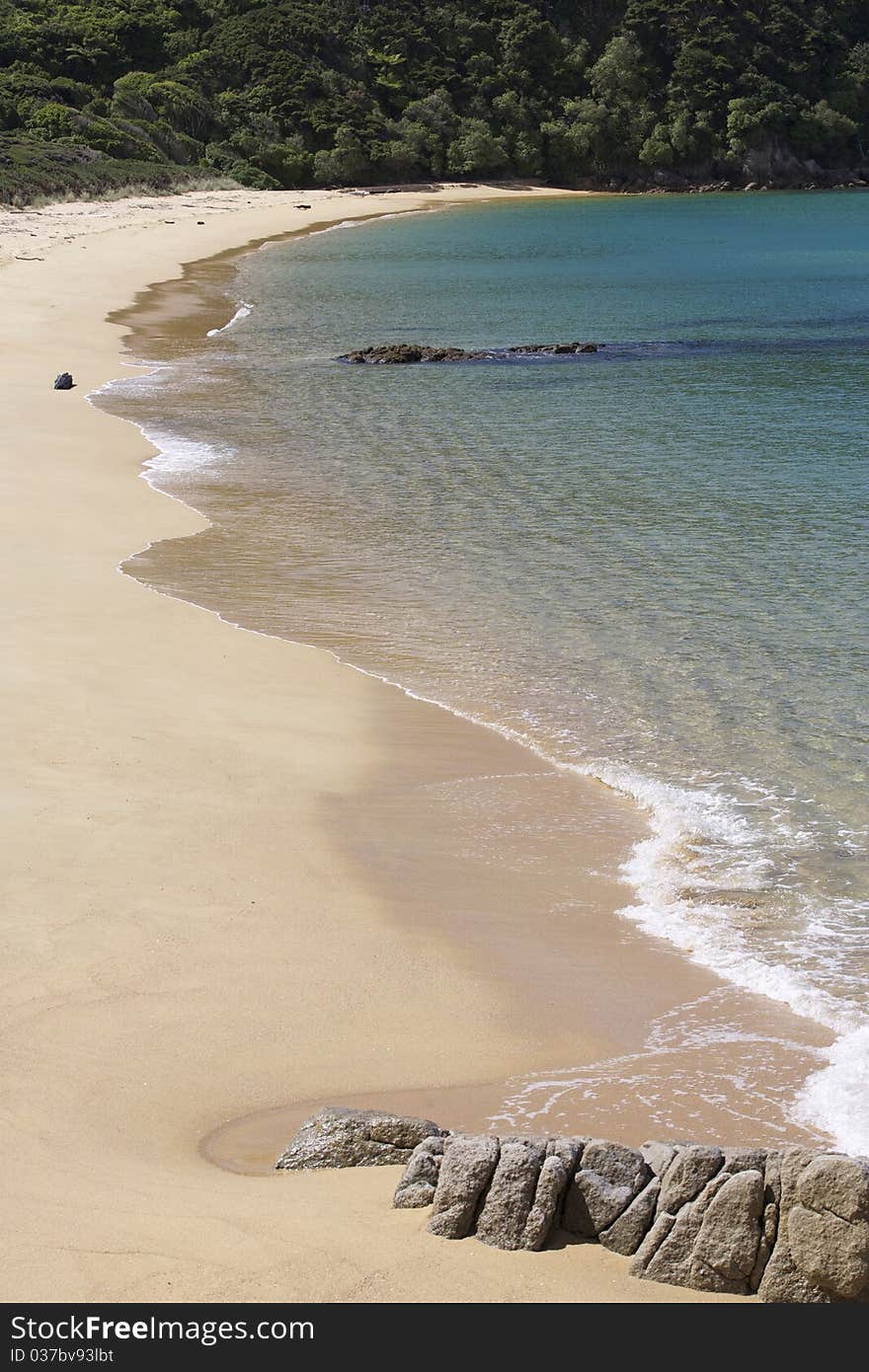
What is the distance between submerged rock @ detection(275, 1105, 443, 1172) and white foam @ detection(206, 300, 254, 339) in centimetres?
2856

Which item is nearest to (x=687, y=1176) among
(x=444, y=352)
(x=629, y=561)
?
(x=629, y=561)

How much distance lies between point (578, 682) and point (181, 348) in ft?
69.7

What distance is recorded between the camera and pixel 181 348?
97.9ft

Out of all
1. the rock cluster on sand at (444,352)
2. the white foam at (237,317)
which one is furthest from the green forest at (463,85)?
the rock cluster on sand at (444,352)

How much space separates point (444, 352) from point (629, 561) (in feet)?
51.9

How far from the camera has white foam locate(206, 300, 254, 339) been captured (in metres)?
32.5

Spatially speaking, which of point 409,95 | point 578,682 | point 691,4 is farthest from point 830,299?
point 691,4

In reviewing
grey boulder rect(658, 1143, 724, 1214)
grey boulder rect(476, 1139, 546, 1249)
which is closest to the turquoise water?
grey boulder rect(658, 1143, 724, 1214)

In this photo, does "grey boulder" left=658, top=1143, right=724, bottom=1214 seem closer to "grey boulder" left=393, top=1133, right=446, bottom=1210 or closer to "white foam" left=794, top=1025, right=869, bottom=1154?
"grey boulder" left=393, top=1133, right=446, bottom=1210

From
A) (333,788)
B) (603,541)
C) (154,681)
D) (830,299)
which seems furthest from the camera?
(830,299)

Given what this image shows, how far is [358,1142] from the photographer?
5105 mm

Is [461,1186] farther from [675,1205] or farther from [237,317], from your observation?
[237,317]

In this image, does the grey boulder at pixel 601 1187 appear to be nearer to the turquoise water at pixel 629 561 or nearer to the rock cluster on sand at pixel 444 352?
the turquoise water at pixel 629 561

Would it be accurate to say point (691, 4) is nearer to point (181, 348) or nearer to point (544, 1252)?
point (181, 348)
